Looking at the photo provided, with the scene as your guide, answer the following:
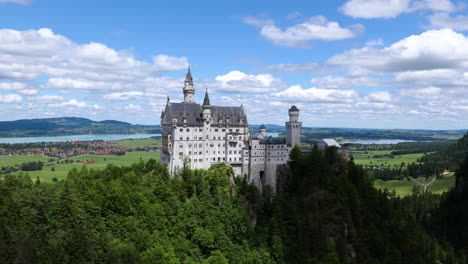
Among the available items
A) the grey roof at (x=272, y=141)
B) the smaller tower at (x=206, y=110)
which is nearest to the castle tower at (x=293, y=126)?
the grey roof at (x=272, y=141)

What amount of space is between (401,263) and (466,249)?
43423 millimetres

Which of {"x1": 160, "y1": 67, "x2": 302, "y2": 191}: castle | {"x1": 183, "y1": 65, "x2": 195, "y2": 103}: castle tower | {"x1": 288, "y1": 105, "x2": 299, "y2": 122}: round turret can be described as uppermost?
{"x1": 183, "y1": 65, "x2": 195, "y2": 103}: castle tower

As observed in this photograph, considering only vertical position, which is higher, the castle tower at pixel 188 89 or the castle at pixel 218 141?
the castle tower at pixel 188 89

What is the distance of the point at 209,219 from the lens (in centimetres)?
8469

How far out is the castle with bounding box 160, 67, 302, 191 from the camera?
314 feet

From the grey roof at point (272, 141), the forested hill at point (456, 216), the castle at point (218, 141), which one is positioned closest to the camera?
the castle at point (218, 141)

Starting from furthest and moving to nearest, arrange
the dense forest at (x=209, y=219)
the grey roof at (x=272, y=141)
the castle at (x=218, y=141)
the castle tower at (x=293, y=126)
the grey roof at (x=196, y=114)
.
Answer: the castle tower at (x=293, y=126) < the grey roof at (x=272, y=141) < the grey roof at (x=196, y=114) < the castle at (x=218, y=141) < the dense forest at (x=209, y=219)

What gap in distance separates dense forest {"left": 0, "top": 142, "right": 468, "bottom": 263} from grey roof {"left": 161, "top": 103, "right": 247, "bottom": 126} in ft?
39.5

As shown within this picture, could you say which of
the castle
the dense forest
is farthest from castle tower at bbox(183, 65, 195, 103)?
the dense forest

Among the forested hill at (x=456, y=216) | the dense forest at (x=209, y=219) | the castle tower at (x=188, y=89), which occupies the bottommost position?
the forested hill at (x=456, y=216)

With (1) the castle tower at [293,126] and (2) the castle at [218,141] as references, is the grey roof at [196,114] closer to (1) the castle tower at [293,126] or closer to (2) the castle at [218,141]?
(2) the castle at [218,141]

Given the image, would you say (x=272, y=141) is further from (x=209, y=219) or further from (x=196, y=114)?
(x=209, y=219)

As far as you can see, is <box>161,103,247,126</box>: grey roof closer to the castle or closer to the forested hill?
the castle

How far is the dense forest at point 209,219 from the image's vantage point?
2699 inches
